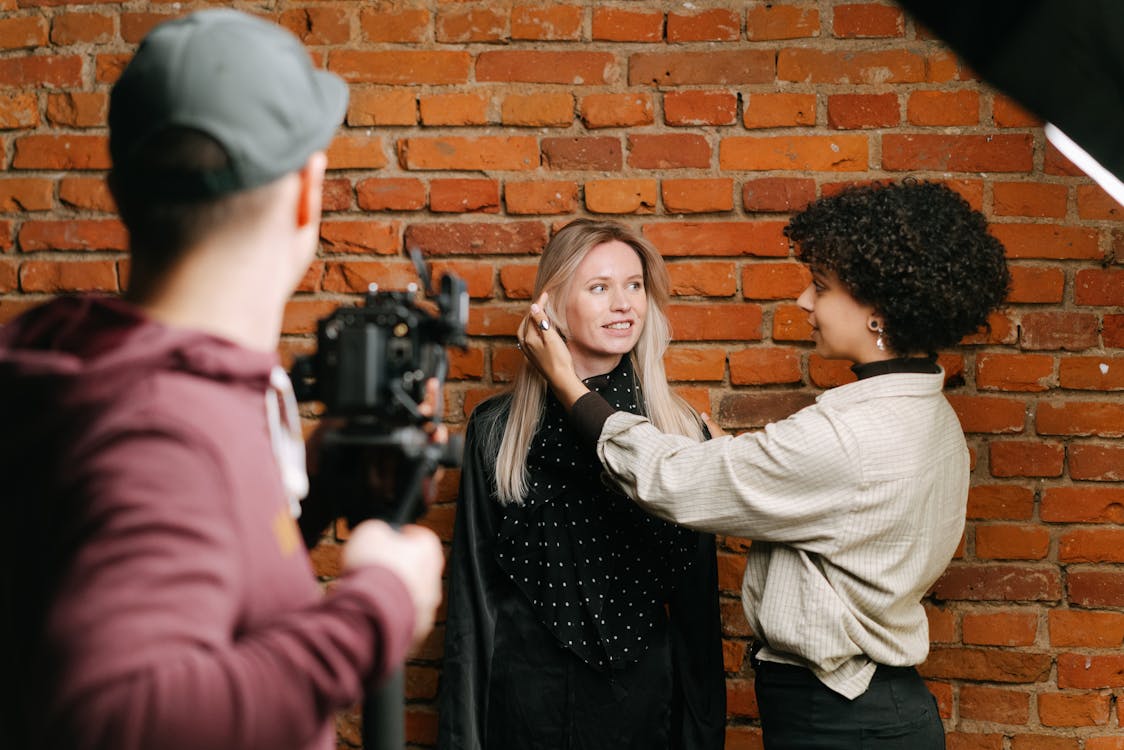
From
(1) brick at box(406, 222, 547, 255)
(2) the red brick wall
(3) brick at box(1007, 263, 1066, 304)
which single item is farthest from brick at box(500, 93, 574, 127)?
(3) brick at box(1007, 263, 1066, 304)

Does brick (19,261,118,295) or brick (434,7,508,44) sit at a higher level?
brick (434,7,508,44)

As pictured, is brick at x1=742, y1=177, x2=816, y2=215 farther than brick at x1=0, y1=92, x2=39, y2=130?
No

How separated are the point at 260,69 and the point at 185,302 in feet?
0.69

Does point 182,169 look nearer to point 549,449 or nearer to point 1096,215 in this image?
point 549,449

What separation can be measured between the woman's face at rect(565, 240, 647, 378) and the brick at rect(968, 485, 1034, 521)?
33.0 inches

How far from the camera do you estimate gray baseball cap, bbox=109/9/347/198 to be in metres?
0.83

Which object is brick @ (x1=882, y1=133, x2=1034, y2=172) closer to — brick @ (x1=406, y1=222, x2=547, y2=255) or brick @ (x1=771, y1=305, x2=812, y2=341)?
brick @ (x1=771, y1=305, x2=812, y2=341)

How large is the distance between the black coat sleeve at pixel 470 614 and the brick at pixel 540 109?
74 cm

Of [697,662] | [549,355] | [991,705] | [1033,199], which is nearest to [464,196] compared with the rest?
[549,355]

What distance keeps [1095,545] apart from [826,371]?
26.8 inches

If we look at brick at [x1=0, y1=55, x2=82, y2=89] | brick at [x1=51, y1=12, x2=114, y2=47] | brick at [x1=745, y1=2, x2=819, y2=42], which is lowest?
brick at [x1=0, y1=55, x2=82, y2=89]

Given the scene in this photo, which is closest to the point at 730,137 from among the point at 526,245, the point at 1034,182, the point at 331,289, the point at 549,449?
the point at 526,245

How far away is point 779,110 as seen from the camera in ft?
7.31

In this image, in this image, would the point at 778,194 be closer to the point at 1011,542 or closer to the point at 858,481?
the point at 858,481
